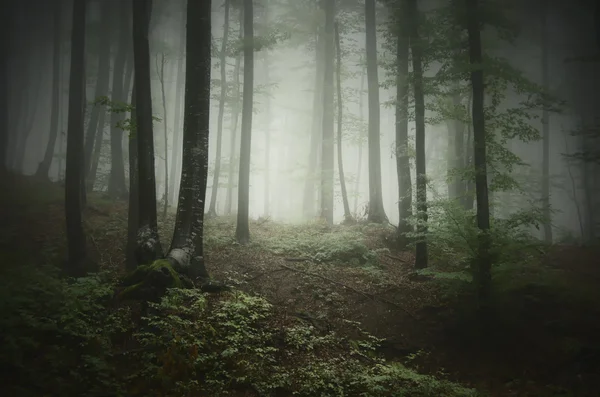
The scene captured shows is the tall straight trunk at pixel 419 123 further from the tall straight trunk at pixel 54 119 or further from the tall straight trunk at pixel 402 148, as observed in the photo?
the tall straight trunk at pixel 54 119

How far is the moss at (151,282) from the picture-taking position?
22.6ft

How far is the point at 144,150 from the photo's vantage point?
8664mm

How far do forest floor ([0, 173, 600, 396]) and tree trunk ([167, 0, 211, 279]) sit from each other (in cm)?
171

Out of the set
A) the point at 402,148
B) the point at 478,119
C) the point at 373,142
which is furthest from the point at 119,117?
the point at 478,119

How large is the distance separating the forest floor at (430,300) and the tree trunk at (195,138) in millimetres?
1713

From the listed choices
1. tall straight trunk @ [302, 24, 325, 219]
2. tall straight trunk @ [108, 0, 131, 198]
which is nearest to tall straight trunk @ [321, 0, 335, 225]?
tall straight trunk @ [302, 24, 325, 219]

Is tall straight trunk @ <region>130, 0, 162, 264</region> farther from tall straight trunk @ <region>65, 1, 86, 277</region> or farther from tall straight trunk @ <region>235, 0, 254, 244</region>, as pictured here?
tall straight trunk @ <region>235, 0, 254, 244</region>

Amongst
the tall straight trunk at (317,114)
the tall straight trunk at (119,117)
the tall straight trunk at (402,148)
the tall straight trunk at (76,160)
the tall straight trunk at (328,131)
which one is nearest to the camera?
the tall straight trunk at (76,160)

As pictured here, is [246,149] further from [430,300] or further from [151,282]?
[430,300]

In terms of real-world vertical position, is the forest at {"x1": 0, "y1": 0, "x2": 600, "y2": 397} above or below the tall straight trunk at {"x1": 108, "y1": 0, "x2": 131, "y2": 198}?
below

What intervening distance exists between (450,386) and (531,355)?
8.76 ft

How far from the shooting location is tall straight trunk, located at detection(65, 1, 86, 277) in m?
11.5

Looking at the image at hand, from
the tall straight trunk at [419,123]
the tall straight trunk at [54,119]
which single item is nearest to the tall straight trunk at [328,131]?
Answer: the tall straight trunk at [419,123]

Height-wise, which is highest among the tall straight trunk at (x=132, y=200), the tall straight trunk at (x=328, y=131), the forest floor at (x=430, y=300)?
the tall straight trunk at (x=328, y=131)
